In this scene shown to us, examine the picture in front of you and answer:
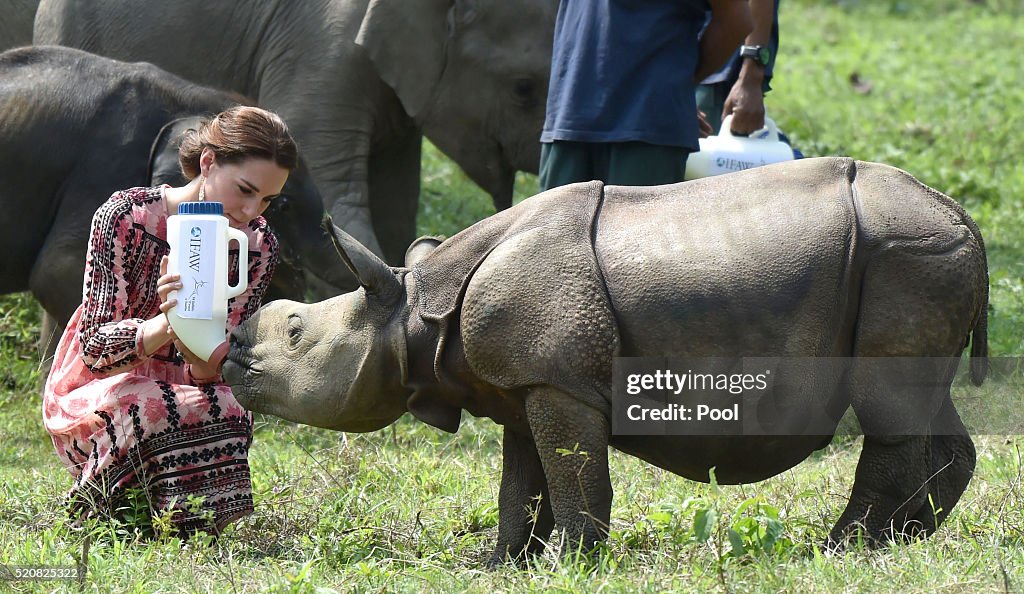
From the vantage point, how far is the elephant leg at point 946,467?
3789 millimetres

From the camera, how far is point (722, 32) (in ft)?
15.8

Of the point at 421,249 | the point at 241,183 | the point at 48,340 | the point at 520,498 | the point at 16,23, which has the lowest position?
the point at 48,340

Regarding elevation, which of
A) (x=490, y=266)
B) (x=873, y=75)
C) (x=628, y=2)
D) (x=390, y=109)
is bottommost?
(x=873, y=75)

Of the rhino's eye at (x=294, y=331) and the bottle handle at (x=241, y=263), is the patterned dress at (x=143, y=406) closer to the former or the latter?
the bottle handle at (x=241, y=263)

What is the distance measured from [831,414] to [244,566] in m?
1.56

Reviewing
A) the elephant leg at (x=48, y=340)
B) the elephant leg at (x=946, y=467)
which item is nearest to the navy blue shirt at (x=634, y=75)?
the elephant leg at (x=946, y=467)

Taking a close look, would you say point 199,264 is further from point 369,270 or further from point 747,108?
point 747,108

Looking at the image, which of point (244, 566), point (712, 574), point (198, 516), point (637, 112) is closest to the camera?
point (712, 574)

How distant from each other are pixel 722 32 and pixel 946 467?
5.66ft

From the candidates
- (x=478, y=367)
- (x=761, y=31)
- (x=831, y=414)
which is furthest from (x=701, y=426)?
(x=761, y=31)

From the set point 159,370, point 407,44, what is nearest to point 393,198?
point 407,44

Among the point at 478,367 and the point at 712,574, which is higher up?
the point at 478,367

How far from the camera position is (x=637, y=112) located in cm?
470

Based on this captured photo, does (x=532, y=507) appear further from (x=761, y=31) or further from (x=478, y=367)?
(x=761, y=31)
